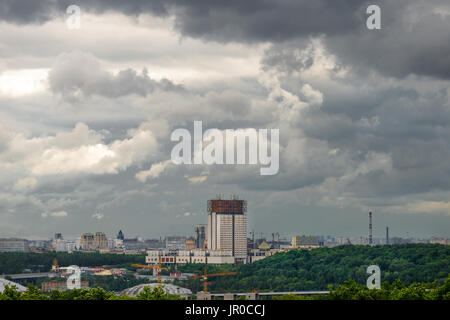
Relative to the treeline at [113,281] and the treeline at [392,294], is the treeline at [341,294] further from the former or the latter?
the treeline at [113,281]

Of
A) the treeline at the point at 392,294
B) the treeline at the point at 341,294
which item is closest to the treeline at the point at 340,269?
the treeline at the point at 392,294

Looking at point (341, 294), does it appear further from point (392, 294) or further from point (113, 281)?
point (113, 281)

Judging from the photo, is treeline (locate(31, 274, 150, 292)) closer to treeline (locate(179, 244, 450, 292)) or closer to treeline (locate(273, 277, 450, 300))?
treeline (locate(179, 244, 450, 292))

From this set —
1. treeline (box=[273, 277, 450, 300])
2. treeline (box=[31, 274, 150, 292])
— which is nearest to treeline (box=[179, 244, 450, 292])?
treeline (box=[31, 274, 150, 292])

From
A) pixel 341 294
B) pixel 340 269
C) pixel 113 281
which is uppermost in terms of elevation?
pixel 341 294

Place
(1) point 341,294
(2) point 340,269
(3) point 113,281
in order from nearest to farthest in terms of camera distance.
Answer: (1) point 341,294 < (2) point 340,269 < (3) point 113,281

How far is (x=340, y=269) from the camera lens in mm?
163250

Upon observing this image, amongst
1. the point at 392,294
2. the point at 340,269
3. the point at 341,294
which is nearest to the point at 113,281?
the point at 340,269

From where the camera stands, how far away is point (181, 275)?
198625mm

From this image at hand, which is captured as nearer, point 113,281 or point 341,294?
point 341,294
